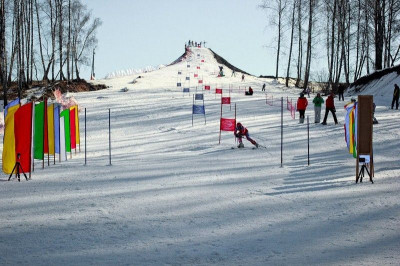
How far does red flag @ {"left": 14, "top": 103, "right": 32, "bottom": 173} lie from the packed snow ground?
476 millimetres

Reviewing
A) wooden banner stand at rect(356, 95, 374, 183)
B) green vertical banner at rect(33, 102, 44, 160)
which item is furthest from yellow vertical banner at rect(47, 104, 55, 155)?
wooden banner stand at rect(356, 95, 374, 183)

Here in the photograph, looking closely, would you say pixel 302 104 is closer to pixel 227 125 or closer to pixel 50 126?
pixel 227 125

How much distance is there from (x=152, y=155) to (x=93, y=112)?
12998mm

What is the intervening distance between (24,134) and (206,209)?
4.98 m

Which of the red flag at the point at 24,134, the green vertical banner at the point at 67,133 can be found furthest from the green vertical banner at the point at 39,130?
the green vertical banner at the point at 67,133

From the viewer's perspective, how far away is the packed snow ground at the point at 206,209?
5.31 metres

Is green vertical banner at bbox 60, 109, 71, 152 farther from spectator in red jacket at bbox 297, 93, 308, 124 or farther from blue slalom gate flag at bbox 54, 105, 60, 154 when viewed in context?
spectator in red jacket at bbox 297, 93, 308, 124

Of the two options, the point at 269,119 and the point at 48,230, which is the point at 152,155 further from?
the point at 269,119

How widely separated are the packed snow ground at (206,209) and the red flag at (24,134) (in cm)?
48

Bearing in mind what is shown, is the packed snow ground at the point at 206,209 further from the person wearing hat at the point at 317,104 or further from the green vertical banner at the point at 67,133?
the person wearing hat at the point at 317,104

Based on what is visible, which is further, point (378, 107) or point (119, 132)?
point (378, 107)

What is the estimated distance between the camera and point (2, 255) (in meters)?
5.21

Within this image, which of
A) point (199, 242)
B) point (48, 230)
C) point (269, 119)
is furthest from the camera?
point (269, 119)

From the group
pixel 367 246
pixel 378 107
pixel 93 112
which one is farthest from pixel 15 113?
pixel 378 107
